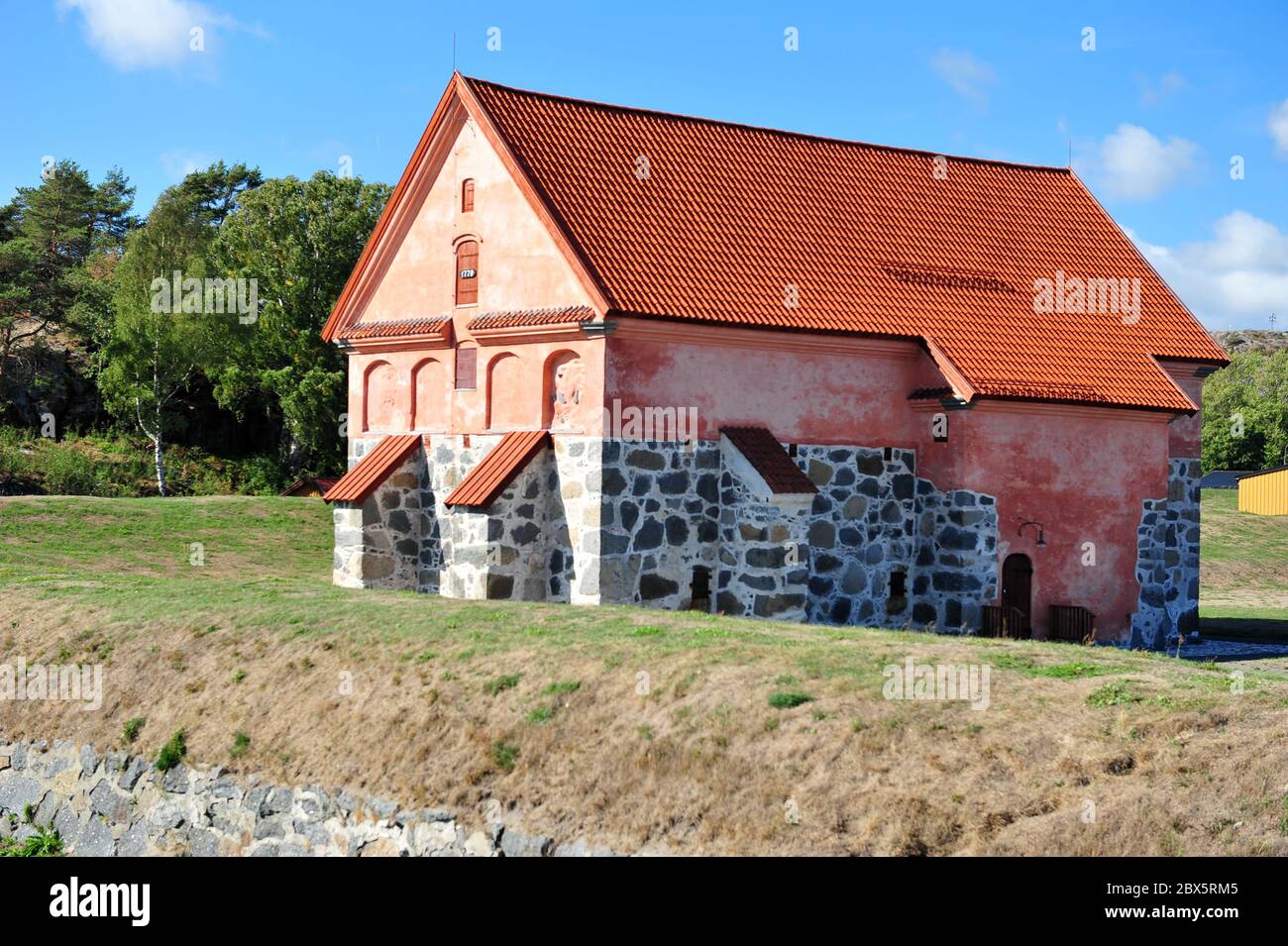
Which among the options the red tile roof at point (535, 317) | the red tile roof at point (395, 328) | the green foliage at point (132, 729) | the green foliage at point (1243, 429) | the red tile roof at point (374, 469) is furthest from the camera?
the green foliage at point (1243, 429)

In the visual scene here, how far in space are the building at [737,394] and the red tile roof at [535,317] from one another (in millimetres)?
66

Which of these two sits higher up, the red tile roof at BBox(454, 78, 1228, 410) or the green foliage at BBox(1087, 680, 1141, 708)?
the red tile roof at BBox(454, 78, 1228, 410)

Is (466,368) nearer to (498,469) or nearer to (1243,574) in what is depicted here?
(498,469)

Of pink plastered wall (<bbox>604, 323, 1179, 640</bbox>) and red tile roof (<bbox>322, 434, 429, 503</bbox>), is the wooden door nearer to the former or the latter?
pink plastered wall (<bbox>604, 323, 1179, 640</bbox>)

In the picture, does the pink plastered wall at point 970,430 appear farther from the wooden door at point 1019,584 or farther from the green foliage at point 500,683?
the green foliage at point 500,683

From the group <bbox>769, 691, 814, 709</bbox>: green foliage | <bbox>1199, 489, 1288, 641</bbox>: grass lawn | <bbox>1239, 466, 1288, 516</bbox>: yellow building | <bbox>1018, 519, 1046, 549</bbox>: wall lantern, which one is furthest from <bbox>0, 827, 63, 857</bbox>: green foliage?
<bbox>1239, 466, 1288, 516</bbox>: yellow building

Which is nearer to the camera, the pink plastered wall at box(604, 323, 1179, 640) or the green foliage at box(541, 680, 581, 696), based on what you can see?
the green foliage at box(541, 680, 581, 696)

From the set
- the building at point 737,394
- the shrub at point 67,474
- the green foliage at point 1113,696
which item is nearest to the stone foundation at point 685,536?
the building at point 737,394

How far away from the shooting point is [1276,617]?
3322 centimetres

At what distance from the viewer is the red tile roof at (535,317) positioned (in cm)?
2250

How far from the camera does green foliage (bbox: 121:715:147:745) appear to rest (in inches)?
741

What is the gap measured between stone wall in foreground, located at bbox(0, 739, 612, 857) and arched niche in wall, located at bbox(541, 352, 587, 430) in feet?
26.7
